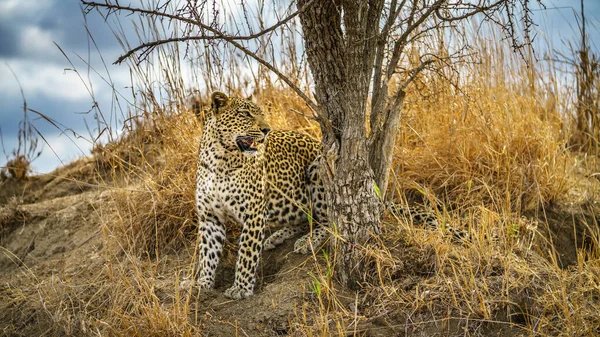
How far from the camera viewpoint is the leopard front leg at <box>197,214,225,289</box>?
5242 millimetres

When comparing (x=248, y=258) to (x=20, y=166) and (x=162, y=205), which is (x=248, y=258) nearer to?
(x=162, y=205)

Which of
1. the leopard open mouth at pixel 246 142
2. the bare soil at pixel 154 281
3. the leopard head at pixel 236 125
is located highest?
the leopard head at pixel 236 125

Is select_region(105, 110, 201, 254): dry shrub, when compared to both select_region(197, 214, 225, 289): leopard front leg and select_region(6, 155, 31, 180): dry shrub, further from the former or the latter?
select_region(6, 155, 31, 180): dry shrub

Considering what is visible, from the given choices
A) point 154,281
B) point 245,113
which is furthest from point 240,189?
point 154,281

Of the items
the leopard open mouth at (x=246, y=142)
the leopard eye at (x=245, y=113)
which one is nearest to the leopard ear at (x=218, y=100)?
the leopard eye at (x=245, y=113)

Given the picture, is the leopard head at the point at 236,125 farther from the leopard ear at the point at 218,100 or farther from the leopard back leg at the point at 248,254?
the leopard back leg at the point at 248,254

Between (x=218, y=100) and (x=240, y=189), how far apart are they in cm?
74

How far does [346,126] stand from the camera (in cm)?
462

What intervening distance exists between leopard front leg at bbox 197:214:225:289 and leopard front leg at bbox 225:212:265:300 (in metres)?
0.29

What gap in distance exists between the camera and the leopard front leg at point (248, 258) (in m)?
5.01

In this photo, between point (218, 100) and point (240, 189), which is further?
point (218, 100)

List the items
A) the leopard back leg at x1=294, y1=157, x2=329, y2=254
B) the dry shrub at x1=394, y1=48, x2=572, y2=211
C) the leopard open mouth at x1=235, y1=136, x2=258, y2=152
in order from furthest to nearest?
1. the dry shrub at x1=394, y1=48, x2=572, y2=211
2. the leopard back leg at x1=294, y1=157, x2=329, y2=254
3. the leopard open mouth at x1=235, y1=136, x2=258, y2=152

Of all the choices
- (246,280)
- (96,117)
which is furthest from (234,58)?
(246,280)

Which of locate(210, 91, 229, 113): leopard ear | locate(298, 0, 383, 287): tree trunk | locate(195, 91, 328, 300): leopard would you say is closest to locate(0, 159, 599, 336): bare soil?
locate(195, 91, 328, 300): leopard
